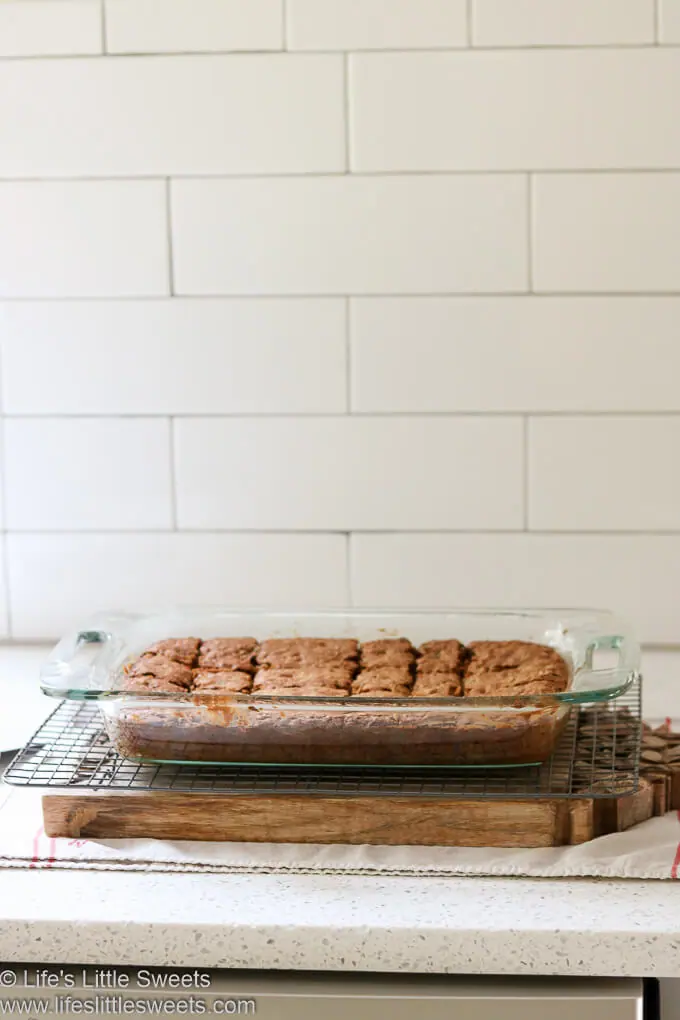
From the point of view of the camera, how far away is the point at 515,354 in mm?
1382

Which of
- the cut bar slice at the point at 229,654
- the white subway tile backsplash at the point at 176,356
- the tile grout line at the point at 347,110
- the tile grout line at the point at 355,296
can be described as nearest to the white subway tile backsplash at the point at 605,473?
the tile grout line at the point at 355,296

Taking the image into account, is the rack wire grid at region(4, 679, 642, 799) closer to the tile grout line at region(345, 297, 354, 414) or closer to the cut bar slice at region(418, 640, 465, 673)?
the cut bar slice at region(418, 640, 465, 673)

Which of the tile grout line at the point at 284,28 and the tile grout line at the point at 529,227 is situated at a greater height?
the tile grout line at the point at 284,28

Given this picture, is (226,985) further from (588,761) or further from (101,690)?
(588,761)

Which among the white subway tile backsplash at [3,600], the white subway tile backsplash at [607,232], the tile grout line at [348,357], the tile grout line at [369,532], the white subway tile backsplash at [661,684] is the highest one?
the white subway tile backsplash at [607,232]

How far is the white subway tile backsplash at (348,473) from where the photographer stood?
1401 millimetres

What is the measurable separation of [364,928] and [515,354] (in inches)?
30.3

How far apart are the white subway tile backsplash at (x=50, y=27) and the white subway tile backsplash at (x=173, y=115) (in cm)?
2

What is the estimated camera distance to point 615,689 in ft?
2.90

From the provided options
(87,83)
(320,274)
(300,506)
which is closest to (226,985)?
(300,506)

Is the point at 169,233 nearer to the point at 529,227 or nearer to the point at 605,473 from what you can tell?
the point at 529,227

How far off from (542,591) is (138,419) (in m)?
0.52

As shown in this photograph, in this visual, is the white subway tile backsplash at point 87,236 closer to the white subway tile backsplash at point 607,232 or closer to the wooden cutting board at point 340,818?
the white subway tile backsplash at point 607,232

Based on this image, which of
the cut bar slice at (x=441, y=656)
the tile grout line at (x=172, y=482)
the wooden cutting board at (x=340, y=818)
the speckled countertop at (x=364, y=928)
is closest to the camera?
the speckled countertop at (x=364, y=928)
